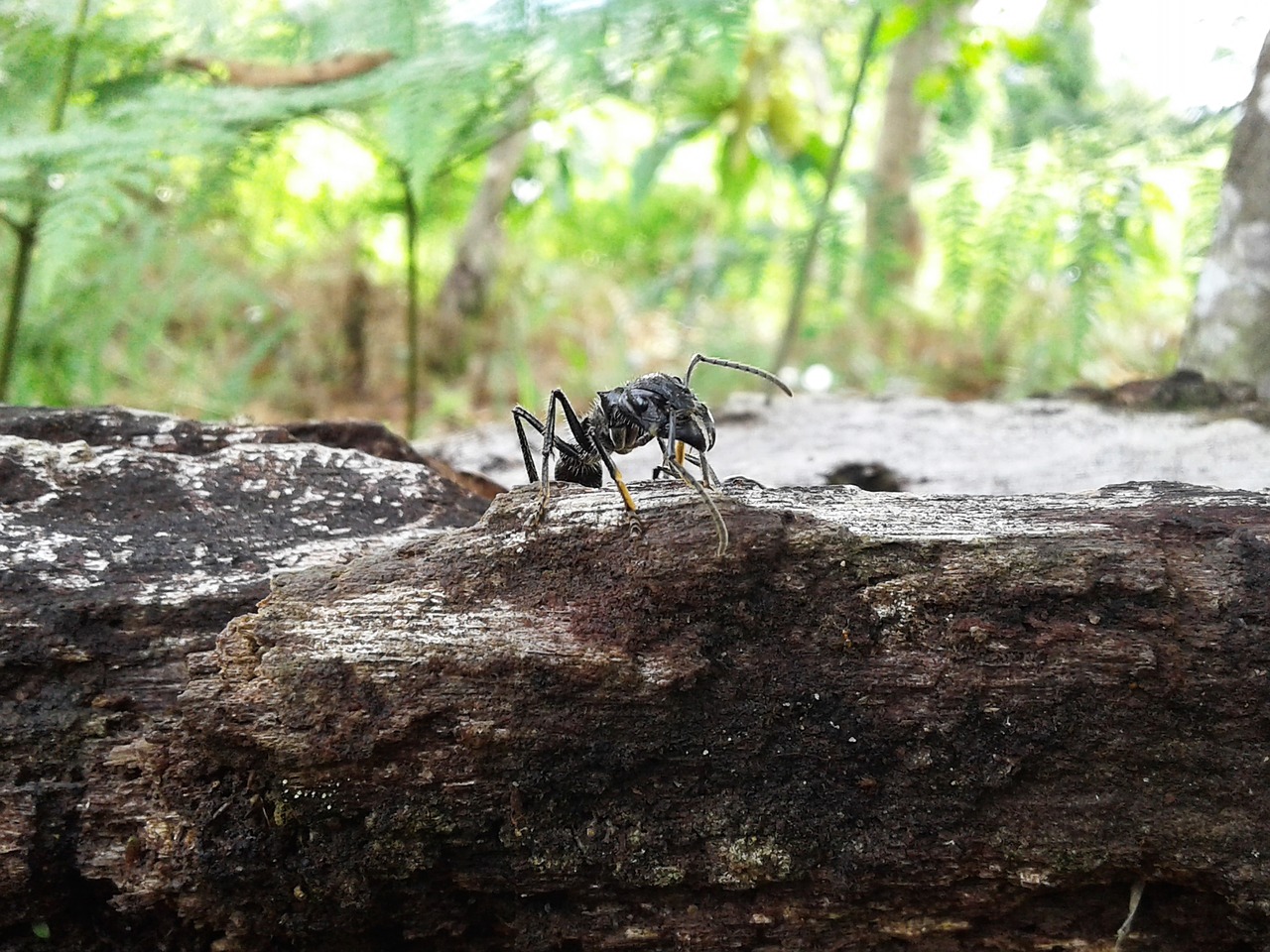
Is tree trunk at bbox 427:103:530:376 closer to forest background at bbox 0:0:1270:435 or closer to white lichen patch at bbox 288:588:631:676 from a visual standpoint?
forest background at bbox 0:0:1270:435

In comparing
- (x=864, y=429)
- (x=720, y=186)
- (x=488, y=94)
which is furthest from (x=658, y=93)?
(x=864, y=429)

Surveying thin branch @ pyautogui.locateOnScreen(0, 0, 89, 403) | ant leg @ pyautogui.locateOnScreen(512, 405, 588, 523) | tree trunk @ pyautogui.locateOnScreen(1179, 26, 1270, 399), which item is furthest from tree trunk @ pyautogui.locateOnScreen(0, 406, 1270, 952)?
thin branch @ pyautogui.locateOnScreen(0, 0, 89, 403)

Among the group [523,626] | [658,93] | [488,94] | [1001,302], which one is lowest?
[523,626]

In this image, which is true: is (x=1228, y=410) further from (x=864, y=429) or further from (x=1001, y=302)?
(x=1001, y=302)

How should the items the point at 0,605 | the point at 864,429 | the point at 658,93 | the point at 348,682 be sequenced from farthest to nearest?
the point at 658,93 → the point at 864,429 → the point at 0,605 → the point at 348,682

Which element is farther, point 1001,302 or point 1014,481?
point 1001,302

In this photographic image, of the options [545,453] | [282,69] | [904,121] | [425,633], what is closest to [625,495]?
[545,453]

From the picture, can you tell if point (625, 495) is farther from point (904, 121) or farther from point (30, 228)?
point (904, 121)
